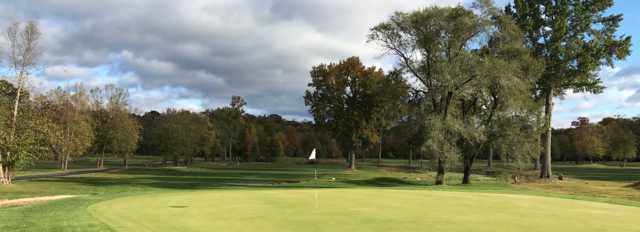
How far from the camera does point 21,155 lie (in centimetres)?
3375

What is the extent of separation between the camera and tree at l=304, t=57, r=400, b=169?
62.6m

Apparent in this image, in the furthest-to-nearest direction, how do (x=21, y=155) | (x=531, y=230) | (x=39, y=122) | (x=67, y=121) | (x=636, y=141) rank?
(x=636, y=141)
(x=67, y=121)
(x=39, y=122)
(x=21, y=155)
(x=531, y=230)

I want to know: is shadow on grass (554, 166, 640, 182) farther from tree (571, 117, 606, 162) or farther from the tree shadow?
tree (571, 117, 606, 162)

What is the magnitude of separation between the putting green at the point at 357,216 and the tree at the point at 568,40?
3126 centimetres

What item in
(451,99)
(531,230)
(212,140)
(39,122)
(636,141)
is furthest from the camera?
(636,141)

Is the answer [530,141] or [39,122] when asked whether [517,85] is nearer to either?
[530,141]

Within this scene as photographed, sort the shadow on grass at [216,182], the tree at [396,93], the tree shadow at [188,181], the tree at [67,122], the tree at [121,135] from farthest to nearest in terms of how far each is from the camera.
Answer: the tree at [121,135]
the tree at [67,122]
the tree at [396,93]
the tree shadow at [188,181]
the shadow on grass at [216,182]

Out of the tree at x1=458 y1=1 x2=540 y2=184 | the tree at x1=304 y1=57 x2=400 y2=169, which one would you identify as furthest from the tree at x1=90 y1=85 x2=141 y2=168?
the tree at x1=458 y1=1 x2=540 y2=184

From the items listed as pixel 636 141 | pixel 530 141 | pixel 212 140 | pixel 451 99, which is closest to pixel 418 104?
pixel 451 99

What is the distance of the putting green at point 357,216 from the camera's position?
39.4 ft

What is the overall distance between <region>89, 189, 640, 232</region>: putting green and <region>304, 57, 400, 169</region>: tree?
145 feet

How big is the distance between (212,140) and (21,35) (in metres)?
57.5

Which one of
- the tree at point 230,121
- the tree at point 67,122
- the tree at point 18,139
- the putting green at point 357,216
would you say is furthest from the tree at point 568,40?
the tree at point 230,121

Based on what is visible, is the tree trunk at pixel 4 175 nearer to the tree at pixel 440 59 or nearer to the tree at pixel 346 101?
the tree at pixel 440 59
